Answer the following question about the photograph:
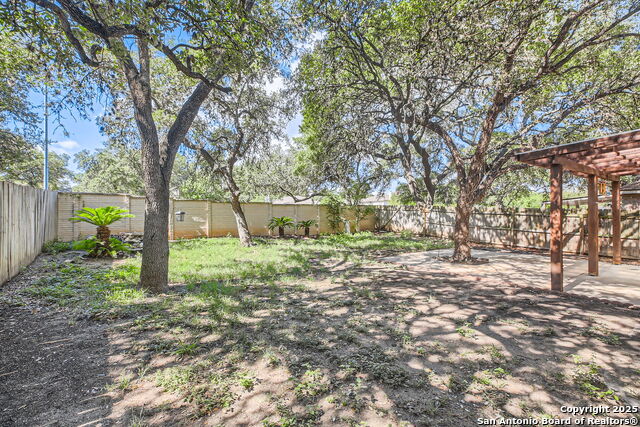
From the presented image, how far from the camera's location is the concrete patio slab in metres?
4.17

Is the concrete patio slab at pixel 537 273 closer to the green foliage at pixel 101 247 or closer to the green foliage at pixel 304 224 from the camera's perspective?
the green foliage at pixel 304 224

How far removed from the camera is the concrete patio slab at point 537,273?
4.17 metres

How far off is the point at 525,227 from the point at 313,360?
9.50 metres

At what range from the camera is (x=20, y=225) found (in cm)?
471

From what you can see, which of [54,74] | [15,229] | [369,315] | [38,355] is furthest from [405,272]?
[54,74]

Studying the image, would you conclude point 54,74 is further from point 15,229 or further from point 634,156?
point 634,156

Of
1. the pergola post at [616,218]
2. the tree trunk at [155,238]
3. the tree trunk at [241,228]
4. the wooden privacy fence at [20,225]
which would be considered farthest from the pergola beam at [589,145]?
the wooden privacy fence at [20,225]

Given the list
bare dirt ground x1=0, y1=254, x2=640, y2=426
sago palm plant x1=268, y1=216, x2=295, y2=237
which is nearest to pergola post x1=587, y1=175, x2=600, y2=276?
bare dirt ground x1=0, y1=254, x2=640, y2=426

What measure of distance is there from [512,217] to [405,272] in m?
6.17

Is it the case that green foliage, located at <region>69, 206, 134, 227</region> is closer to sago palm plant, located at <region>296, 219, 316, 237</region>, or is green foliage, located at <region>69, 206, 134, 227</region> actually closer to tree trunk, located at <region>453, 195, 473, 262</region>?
sago palm plant, located at <region>296, 219, 316, 237</region>

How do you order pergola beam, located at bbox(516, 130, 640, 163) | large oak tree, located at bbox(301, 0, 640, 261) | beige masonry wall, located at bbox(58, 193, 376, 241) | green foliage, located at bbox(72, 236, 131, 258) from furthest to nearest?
beige masonry wall, located at bbox(58, 193, 376, 241), green foliage, located at bbox(72, 236, 131, 258), large oak tree, located at bbox(301, 0, 640, 261), pergola beam, located at bbox(516, 130, 640, 163)

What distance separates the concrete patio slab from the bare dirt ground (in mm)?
757

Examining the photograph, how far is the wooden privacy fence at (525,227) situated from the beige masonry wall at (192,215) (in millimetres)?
4368

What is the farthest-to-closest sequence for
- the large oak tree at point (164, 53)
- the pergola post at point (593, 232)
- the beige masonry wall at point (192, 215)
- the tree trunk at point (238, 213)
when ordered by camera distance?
the tree trunk at point (238, 213) < the beige masonry wall at point (192, 215) < the pergola post at point (593, 232) < the large oak tree at point (164, 53)
